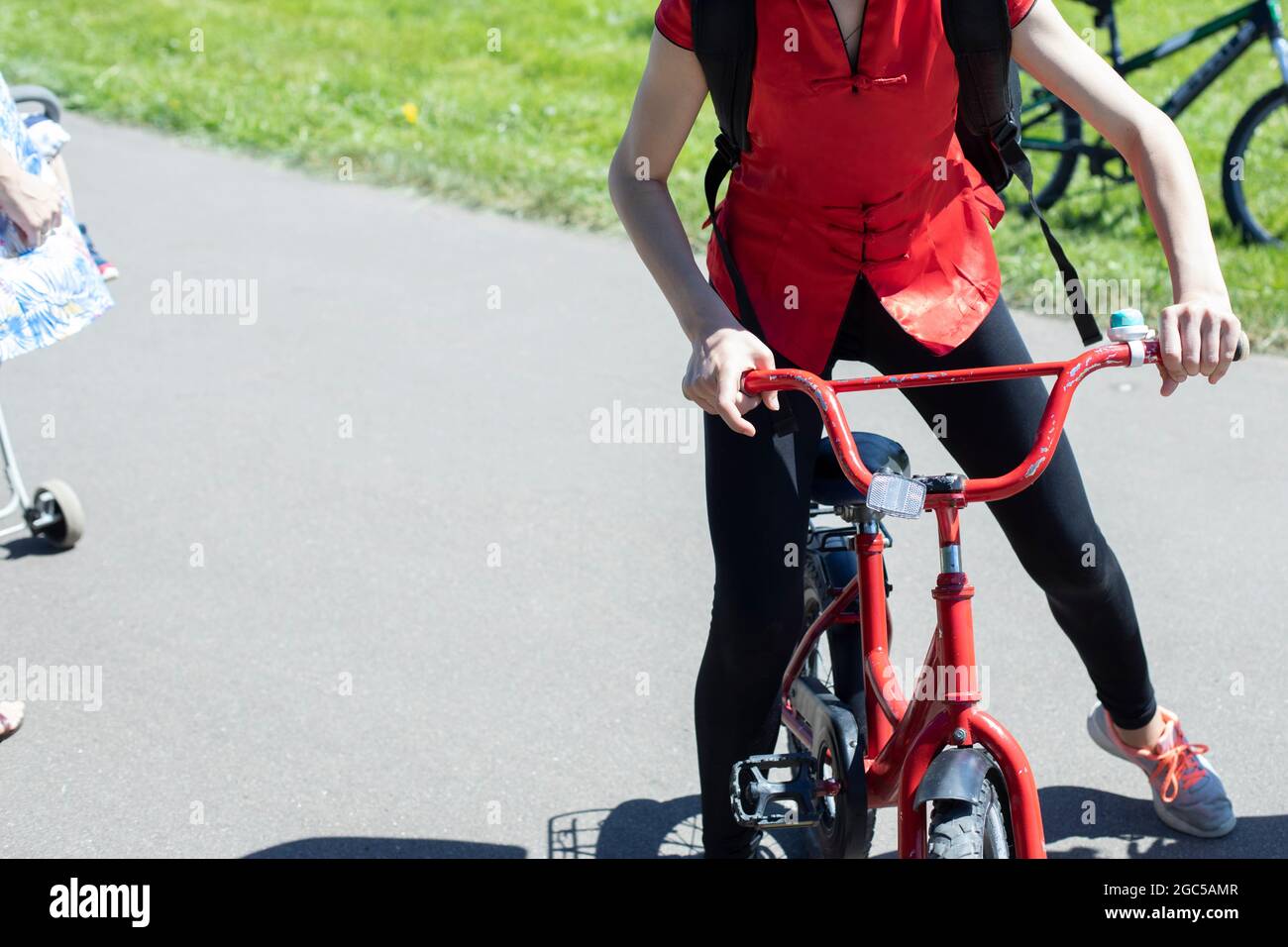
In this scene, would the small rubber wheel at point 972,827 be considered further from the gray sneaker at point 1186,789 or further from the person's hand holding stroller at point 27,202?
the person's hand holding stroller at point 27,202

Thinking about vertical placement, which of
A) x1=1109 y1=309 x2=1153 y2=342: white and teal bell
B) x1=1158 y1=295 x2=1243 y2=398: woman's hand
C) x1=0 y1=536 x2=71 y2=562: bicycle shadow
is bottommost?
x1=1158 y1=295 x2=1243 y2=398: woman's hand

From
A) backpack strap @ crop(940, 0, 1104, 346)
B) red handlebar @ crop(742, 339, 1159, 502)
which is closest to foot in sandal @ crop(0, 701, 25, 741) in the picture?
red handlebar @ crop(742, 339, 1159, 502)

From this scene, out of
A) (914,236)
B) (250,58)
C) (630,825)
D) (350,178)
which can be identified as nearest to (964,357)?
(914,236)

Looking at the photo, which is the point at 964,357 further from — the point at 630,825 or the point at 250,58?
the point at 250,58

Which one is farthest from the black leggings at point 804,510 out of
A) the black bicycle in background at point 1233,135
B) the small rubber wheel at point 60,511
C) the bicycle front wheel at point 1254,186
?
the bicycle front wheel at point 1254,186

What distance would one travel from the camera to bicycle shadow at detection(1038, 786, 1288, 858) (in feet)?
10.5

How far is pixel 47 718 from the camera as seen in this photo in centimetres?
392

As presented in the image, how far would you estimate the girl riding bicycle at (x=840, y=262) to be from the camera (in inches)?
93.8

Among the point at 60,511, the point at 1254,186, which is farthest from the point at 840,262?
the point at 1254,186

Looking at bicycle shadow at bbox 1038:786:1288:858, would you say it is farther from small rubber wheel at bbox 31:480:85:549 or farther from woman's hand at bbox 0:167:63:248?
small rubber wheel at bbox 31:480:85:549

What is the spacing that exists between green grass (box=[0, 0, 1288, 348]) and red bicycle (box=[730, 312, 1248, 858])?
357cm

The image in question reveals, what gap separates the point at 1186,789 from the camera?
323 centimetres

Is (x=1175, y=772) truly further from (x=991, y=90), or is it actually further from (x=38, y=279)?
(x=38, y=279)

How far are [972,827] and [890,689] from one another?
561 mm
